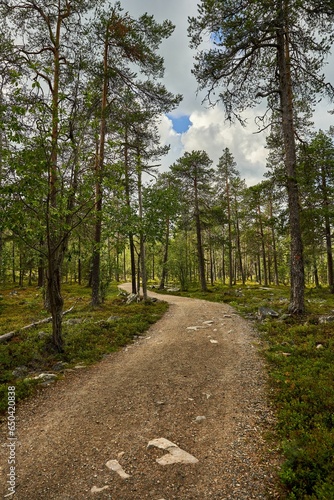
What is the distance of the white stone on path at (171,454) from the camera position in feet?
11.9

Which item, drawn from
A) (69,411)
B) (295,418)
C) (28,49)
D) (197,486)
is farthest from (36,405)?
(28,49)

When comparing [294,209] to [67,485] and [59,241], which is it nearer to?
[59,241]

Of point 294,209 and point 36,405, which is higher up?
point 294,209

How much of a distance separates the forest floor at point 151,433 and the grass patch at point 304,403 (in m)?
0.24

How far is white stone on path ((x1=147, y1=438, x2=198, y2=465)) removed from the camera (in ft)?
11.9

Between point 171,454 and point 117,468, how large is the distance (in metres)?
0.77

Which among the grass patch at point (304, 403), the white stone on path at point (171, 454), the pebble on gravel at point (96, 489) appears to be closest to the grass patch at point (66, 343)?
the pebble on gravel at point (96, 489)

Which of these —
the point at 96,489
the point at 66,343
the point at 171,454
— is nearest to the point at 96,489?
the point at 96,489

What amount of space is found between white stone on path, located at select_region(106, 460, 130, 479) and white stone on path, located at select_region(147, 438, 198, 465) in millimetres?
482

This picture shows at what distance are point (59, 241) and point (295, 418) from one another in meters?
7.10

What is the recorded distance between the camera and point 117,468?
3.56m

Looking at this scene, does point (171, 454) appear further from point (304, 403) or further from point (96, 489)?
point (304, 403)

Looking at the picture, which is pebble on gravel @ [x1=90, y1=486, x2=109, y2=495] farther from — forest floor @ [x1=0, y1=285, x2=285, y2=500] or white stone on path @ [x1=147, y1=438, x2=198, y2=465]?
white stone on path @ [x1=147, y1=438, x2=198, y2=465]

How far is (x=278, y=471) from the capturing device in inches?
132
